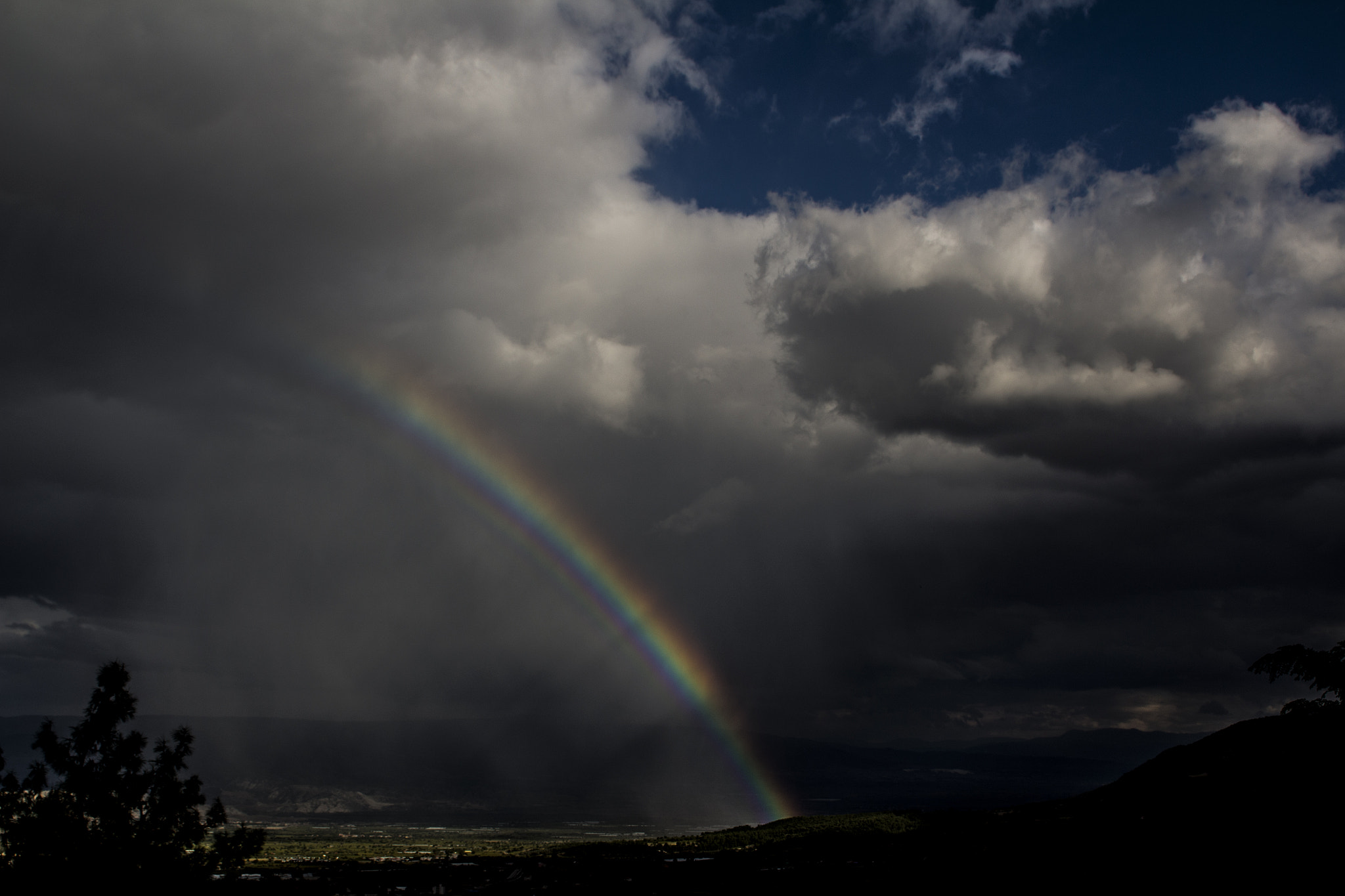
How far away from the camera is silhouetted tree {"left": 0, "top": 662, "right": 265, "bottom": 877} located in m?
45.2

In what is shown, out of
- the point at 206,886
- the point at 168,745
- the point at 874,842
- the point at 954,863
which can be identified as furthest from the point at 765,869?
the point at 168,745

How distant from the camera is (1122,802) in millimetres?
51969

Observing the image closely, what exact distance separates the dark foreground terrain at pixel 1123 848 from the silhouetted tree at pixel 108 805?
5.43ft

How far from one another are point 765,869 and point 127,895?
50762 millimetres

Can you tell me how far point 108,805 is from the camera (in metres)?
46.8

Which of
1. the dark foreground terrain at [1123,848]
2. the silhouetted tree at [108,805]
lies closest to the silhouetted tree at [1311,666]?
the dark foreground terrain at [1123,848]

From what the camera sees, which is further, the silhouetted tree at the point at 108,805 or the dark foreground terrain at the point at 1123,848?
the silhouetted tree at the point at 108,805

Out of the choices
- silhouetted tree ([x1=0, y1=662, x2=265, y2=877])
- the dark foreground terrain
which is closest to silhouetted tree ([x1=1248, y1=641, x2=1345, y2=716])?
the dark foreground terrain

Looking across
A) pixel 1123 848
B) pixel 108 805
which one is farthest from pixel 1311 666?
pixel 108 805

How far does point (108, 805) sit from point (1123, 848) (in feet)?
175

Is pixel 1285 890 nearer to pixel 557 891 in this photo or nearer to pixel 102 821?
pixel 557 891

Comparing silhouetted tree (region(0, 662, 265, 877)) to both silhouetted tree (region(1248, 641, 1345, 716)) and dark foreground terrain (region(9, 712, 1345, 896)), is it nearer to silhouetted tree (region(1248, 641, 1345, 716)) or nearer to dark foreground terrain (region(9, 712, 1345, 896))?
dark foreground terrain (region(9, 712, 1345, 896))

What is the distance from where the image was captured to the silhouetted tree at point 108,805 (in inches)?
1779

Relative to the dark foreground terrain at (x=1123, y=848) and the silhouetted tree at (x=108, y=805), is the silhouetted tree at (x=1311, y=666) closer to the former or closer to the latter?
the dark foreground terrain at (x=1123, y=848)
